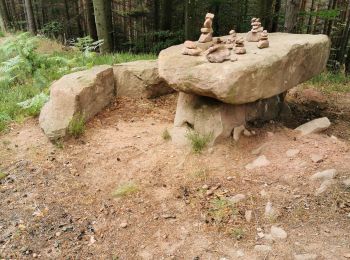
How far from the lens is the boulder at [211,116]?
4.89 m

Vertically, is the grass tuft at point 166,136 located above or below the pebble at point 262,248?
above

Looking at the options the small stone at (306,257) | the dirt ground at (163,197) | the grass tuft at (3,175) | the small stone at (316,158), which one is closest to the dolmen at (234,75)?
the dirt ground at (163,197)

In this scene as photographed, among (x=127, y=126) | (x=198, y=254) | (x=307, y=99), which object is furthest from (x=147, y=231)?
(x=307, y=99)

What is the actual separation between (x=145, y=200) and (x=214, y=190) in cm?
79

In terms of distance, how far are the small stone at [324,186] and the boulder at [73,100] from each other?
3.50m

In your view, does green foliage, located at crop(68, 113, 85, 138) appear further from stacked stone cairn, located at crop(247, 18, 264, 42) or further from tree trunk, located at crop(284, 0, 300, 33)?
tree trunk, located at crop(284, 0, 300, 33)

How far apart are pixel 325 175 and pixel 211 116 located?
158 centimetres

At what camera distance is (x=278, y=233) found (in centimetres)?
354

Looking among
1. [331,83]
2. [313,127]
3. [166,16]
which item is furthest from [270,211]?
[166,16]

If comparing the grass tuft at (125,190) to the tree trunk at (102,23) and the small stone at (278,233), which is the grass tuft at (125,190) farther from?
the tree trunk at (102,23)

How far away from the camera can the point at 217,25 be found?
1374cm

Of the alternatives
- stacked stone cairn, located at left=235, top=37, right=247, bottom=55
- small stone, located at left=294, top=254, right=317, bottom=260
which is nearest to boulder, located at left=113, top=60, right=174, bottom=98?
stacked stone cairn, located at left=235, top=37, right=247, bottom=55

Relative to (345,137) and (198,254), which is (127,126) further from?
(345,137)

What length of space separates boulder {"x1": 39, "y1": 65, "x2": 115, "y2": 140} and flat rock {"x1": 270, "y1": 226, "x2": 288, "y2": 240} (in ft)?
10.7
